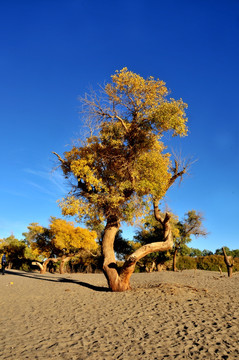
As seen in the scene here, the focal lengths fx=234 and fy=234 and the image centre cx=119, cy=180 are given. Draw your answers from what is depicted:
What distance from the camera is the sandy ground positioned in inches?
201

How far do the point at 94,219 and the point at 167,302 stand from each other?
20.5ft

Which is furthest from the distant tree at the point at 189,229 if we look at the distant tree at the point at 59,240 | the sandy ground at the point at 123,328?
the sandy ground at the point at 123,328

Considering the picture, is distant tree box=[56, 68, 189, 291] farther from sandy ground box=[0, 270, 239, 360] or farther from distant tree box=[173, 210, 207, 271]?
distant tree box=[173, 210, 207, 271]

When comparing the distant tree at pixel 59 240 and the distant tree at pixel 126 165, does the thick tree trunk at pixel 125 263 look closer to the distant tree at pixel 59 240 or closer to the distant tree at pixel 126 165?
the distant tree at pixel 126 165

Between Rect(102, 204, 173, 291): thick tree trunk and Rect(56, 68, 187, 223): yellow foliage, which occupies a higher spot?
Rect(56, 68, 187, 223): yellow foliage

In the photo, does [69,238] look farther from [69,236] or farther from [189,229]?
[189,229]

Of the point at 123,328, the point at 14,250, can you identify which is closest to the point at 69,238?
the point at 14,250

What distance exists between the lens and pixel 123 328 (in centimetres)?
688

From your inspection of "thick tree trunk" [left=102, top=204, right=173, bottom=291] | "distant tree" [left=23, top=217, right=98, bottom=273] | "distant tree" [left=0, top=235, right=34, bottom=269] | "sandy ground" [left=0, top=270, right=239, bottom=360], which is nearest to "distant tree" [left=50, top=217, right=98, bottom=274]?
"distant tree" [left=23, top=217, right=98, bottom=273]

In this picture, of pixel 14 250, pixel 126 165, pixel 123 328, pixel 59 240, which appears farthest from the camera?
pixel 14 250

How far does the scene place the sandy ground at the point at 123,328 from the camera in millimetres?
5102

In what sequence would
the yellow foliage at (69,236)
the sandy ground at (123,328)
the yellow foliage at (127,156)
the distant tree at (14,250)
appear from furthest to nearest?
the distant tree at (14,250) < the yellow foliage at (69,236) < the yellow foliage at (127,156) < the sandy ground at (123,328)

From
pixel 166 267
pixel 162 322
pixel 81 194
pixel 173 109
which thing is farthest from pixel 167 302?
pixel 166 267

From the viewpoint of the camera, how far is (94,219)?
14352 millimetres
